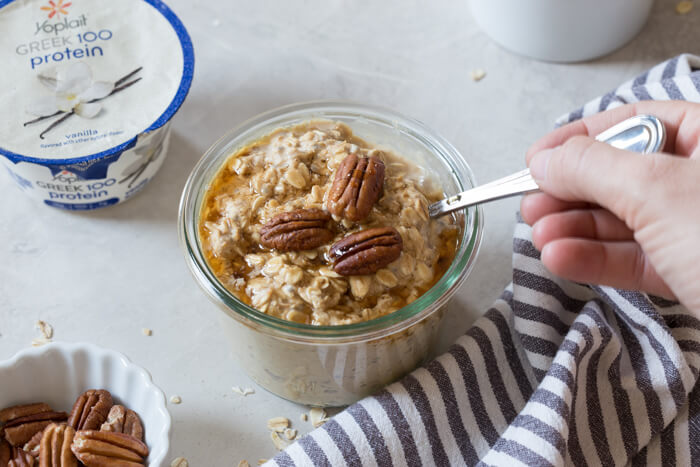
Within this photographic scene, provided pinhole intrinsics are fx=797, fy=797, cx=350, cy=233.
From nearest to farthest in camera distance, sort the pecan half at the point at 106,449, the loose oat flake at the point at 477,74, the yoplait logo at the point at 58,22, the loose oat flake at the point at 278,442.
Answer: the pecan half at the point at 106,449 → the loose oat flake at the point at 278,442 → the yoplait logo at the point at 58,22 → the loose oat flake at the point at 477,74

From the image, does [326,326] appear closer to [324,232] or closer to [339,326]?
[339,326]

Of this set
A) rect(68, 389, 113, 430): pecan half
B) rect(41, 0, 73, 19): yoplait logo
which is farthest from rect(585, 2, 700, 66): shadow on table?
rect(68, 389, 113, 430): pecan half

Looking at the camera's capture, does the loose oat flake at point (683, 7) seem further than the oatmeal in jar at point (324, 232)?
Yes

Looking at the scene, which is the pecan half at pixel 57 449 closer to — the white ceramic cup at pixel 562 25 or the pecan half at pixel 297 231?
the pecan half at pixel 297 231

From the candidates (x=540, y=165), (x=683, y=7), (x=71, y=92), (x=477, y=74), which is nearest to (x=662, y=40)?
(x=683, y=7)

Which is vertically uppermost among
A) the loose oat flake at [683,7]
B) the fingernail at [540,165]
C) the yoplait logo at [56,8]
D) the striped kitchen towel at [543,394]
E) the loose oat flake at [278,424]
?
the fingernail at [540,165]

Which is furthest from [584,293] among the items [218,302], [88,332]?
[88,332]

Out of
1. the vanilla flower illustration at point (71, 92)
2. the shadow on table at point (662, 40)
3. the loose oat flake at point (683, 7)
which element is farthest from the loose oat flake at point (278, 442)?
the loose oat flake at point (683, 7)

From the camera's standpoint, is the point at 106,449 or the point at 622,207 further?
the point at 106,449
